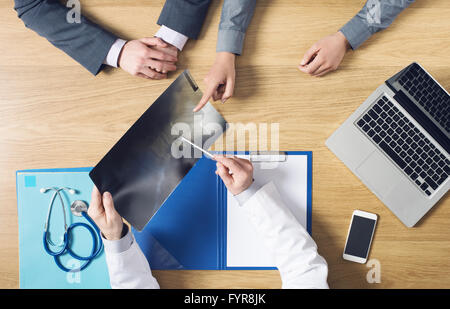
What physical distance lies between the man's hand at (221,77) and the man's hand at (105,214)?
0.93 ft

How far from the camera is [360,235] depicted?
0.84 m

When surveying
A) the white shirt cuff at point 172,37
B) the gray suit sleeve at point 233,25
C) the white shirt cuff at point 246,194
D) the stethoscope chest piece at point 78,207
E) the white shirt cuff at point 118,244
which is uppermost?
the gray suit sleeve at point 233,25

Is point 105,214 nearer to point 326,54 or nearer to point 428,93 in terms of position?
point 326,54

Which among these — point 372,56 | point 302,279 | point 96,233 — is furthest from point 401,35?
point 96,233

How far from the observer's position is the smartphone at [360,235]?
2.74 ft

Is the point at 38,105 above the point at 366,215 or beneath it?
above

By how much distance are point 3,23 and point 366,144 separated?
93cm

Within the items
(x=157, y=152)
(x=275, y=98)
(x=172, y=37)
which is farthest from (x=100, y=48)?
(x=275, y=98)

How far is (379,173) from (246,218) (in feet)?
1.09

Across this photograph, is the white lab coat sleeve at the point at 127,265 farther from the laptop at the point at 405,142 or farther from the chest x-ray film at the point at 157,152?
the laptop at the point at 405,142

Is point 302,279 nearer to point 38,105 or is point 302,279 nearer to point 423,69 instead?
point 423,69

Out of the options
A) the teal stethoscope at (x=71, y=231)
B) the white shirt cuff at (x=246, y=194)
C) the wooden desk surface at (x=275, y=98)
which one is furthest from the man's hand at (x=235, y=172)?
the teal stethoscope at (x=71, y=231)
